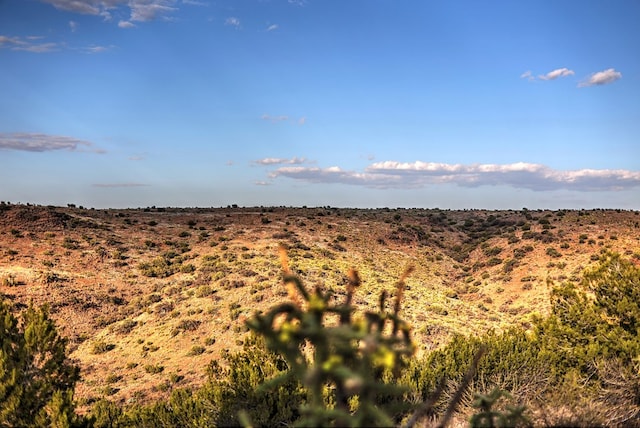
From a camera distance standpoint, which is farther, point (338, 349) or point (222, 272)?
point (222, 272)

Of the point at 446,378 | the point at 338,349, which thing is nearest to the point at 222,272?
the point at 446,378

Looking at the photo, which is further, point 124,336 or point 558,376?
point 124,336

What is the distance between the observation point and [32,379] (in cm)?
1260

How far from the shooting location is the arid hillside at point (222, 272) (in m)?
30.6

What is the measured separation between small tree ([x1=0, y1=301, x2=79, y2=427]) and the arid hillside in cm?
926

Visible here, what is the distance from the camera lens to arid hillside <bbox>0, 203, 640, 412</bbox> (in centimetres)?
3058

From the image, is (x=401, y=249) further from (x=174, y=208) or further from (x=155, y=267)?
→ (x=174, y=208)

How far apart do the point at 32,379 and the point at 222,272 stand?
29.9m

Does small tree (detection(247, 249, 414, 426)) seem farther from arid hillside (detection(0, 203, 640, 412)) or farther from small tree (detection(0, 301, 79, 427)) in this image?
arid hillside (detection(0, 203, 640, 412))

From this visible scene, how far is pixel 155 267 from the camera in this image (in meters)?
44.2

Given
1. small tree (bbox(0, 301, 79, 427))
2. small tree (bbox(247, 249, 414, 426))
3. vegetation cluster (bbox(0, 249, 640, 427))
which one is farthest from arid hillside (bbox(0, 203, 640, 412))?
small tree (bbox(247, 249, 414, 426))

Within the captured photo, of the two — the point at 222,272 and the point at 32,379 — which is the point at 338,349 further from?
the point at 222,272

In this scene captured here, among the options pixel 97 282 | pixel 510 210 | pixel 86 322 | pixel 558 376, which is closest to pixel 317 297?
pixel 558 376

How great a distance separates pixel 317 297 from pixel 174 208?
290ft
